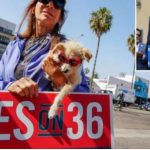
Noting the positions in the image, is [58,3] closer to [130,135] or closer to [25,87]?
[25,87]

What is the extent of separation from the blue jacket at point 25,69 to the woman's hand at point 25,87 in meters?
0.10

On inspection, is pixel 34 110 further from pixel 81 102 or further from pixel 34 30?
pixel 34 30

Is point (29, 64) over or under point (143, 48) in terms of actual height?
under

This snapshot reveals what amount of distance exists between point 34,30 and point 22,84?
0.58m

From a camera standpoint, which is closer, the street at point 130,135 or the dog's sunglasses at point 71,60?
the dog's sunglasses at point 71,60

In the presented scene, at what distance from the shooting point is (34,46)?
2.18 meters

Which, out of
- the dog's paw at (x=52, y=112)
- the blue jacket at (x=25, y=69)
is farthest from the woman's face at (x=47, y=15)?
the dog's paw at (x=52, y=112)

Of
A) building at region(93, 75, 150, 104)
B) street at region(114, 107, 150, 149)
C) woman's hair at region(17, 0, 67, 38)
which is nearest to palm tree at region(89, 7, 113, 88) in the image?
building at region(93, 75, 150, 104)

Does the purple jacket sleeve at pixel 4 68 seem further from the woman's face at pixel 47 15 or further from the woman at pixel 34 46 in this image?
the woman's face at pixel 47 15

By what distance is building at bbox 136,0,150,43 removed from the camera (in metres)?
22.0

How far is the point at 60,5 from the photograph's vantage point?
225 cm

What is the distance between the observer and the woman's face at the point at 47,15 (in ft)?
7.23

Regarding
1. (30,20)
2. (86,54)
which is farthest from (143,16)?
(86,54)

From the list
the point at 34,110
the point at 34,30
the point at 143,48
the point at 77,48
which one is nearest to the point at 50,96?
the point at 34,110
